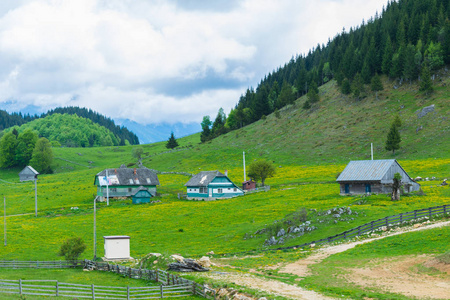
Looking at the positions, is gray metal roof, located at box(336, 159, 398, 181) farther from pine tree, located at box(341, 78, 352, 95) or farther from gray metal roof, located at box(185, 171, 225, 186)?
pine tree, located at box(341, 78, 352, 95)

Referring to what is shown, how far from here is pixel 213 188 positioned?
94312 mm

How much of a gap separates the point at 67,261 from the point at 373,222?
104 feet

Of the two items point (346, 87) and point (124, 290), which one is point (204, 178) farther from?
point (346, 87)

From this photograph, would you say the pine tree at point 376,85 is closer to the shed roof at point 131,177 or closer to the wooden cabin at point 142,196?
the shed roof at point 131,177

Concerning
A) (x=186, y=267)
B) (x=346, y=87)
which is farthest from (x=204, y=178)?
(x=346, y=87)

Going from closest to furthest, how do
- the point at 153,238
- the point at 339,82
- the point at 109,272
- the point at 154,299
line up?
the point at 154,299 → the point at 109,272 → the point at 153,238 → the point at 339,82

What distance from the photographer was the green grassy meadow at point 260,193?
176 ft

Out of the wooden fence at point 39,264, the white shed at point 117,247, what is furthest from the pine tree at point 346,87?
the wooden fence at point 39,264

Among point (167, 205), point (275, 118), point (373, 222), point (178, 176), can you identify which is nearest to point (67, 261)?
point (373, 222)

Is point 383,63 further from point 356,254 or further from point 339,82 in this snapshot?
point 356,254

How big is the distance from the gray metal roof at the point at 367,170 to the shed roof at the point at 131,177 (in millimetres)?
46033

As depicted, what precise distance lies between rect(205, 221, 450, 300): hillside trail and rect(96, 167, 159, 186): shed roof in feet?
216

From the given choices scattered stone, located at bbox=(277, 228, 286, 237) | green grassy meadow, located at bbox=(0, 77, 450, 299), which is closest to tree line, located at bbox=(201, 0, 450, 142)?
green grassy meadow, located at bbox=(0, 77, 450, 299)

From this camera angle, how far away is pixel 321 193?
78.9 m
